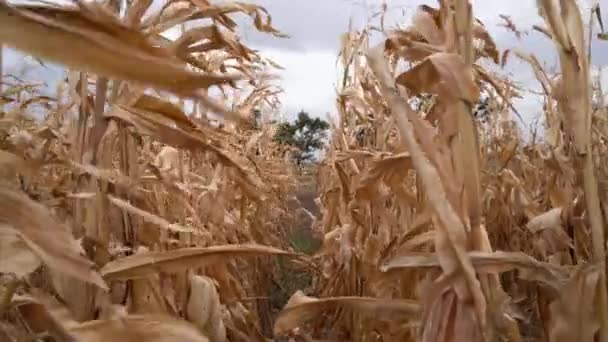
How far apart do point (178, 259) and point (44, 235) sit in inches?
13.9

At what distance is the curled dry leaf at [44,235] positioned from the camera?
2.23 feet

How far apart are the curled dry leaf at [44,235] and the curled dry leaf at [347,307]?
0.52 m

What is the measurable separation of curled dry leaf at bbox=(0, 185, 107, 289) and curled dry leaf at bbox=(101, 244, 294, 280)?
1.10ft

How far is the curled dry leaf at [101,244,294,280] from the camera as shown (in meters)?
1.05

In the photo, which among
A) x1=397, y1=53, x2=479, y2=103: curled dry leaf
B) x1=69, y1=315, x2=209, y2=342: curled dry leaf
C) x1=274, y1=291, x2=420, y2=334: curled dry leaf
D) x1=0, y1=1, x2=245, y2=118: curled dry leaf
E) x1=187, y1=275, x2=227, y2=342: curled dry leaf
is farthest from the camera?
x1=187, y1=275, x2=227, y2=342: curled dry leaf

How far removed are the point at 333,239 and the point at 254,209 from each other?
154 centimetres

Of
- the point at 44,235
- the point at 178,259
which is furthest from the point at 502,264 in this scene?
the point at 44,235

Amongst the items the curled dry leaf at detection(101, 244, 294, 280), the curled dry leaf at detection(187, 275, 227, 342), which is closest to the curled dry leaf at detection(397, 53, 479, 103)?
the curled dry leaf at detection(101, 244, 294, 280)

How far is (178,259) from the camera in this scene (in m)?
1.05

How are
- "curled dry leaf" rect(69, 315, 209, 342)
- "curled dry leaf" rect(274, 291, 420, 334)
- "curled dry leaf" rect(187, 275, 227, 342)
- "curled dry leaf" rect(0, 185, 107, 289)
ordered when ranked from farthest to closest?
"curled dry leaf" rect(187, 275, 227, 342) < "curled dry leaf" rect(274, 291, 420, 334) < "curled dry leaf" rect(69, 315, 209, 342) < "curled dry leaf" rect(0, 185, 107, 289)

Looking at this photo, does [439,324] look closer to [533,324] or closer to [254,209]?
[533,324]

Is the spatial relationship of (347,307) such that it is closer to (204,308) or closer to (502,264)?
(502,264)

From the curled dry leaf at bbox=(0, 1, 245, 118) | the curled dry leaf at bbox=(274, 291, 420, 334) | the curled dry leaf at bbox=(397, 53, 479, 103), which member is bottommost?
the curled dry leaf at bbox=(274, 291, 420, 334)

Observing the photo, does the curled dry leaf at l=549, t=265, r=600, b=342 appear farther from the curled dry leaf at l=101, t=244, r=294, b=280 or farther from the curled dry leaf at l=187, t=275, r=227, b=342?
the curled dry leaf at l=187, t=275, r=227, b=342
